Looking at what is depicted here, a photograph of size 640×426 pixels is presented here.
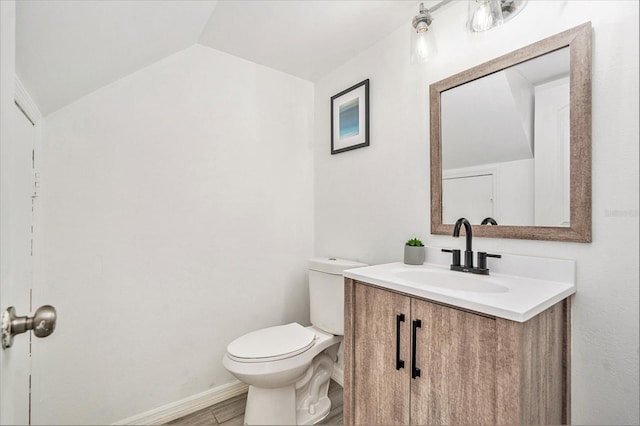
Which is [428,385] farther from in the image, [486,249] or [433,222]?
[433,222]

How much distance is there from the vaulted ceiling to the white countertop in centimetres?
118

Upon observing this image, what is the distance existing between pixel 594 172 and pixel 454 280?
1.82ft

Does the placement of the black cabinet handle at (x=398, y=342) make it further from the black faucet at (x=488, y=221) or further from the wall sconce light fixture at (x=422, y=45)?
the wall sconce light fixture at (x=422, y=45)

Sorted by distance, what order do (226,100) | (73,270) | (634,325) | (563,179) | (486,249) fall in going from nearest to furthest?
(634,325), (563,179), (486,249), (73,270), (226,100)

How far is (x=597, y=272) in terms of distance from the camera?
87 cm

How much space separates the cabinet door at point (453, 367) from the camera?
2.45ft

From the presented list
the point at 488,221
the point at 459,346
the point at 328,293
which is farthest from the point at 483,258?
the point at 328,293

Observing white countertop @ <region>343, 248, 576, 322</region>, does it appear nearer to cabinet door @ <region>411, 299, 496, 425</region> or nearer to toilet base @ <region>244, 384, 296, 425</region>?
cabinet door @ <region>411, 299, 496, 425</region>

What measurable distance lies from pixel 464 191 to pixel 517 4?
69 centimetres

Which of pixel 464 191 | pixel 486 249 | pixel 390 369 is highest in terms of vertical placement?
pixel 464 191

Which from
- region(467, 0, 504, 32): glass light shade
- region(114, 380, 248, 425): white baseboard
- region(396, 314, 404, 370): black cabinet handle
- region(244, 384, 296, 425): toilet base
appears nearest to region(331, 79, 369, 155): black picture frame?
region(467, 0, 504, 32): glass light shade

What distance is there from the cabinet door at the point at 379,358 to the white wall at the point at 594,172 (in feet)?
1.44

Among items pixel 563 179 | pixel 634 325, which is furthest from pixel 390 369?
pixel 563 179

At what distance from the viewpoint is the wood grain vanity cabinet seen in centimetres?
71
